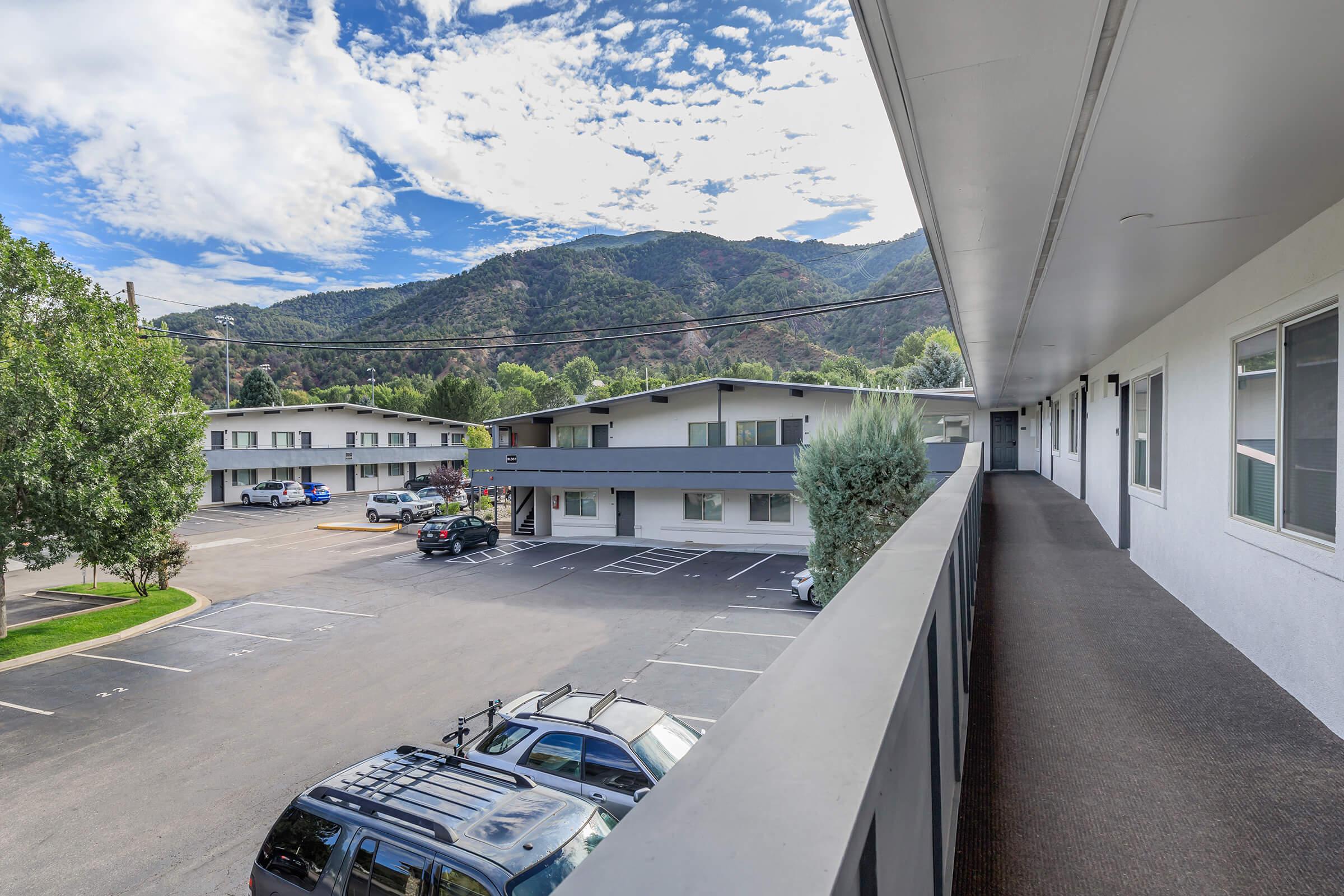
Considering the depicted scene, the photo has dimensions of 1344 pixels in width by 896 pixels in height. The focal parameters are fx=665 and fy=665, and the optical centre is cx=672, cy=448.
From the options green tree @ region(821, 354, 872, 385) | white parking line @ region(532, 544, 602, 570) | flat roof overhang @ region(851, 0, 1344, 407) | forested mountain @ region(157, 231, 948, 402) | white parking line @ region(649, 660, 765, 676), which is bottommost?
white parking line @ region(532, 544, 602, 570)

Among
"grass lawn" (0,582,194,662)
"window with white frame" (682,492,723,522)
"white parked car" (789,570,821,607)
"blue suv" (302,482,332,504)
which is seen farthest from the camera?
"blue suv" (302,482,332,504)

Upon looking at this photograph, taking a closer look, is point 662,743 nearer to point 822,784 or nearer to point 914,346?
point 822,784

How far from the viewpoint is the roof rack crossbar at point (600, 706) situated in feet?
23.1

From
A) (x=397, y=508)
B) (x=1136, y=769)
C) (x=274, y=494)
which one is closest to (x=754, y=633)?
(x=1136, y=769)

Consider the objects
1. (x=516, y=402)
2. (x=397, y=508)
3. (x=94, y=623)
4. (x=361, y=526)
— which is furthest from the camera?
(x=516, y=402)

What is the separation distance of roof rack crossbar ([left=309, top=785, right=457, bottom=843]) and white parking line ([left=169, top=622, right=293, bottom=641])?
1112 centimetres

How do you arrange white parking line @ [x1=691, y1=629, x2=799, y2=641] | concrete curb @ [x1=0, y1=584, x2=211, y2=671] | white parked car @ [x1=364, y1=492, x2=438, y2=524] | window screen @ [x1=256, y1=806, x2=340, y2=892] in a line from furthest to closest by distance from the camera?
white parked car @ [x1=364, y1=492, x2=438, y2=524] → white parking line @ [x1=691, y1=629, x2=799, y2=641] → concrete curb @ [x1=0, y1=584, x2=211, y2=671] → window screen @ [x1=256, y1=806, x2=340, y2=892]

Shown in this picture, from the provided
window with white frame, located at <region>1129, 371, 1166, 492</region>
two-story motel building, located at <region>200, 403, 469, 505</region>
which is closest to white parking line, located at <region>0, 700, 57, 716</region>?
window with white frame, located at <region>1129, 371, 1166, 492</region>

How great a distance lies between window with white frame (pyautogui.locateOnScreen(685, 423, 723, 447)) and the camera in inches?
1081

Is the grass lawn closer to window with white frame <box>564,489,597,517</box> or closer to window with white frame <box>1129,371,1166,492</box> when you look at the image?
window with white frame <box>564,489,597,517</box>

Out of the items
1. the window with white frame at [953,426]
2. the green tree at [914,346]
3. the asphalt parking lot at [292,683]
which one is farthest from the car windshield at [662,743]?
the green tree at [914,346]

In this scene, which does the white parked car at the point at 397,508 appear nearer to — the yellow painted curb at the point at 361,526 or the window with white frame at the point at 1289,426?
the yellow painted curb at the point at 361,526

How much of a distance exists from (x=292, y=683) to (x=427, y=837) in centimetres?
891

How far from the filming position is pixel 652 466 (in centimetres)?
2680
